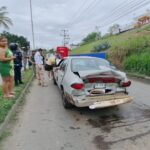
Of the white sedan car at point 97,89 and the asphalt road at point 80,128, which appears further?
the white sedan car at point 97,89

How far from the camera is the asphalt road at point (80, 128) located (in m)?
5.27

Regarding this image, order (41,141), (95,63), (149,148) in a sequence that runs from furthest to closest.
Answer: (95,63) < (41,141) < (149,148)

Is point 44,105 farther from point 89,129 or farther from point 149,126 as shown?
point 149,126

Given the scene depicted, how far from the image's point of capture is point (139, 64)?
18109 millimetres

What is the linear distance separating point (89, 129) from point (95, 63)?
289 centimetres

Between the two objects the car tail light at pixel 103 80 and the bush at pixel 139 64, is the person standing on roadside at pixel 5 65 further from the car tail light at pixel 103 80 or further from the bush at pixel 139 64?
the bush at pixel 139 64

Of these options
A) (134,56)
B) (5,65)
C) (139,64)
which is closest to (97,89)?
(5,65)

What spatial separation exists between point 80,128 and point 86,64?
266cm

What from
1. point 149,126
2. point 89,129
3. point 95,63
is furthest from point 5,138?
point 95,63

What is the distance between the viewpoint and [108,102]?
23.0 ft

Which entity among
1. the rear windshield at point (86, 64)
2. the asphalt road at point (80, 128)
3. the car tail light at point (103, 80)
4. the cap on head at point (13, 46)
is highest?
the cap on head at point (13, 46)

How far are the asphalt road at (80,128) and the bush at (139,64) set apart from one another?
27.2 ft

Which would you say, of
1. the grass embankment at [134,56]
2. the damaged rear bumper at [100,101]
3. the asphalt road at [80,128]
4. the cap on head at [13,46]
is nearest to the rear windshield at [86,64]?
the asphalt road at [80,128]

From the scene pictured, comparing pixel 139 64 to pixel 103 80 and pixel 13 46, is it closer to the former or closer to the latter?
pixel 13 46
